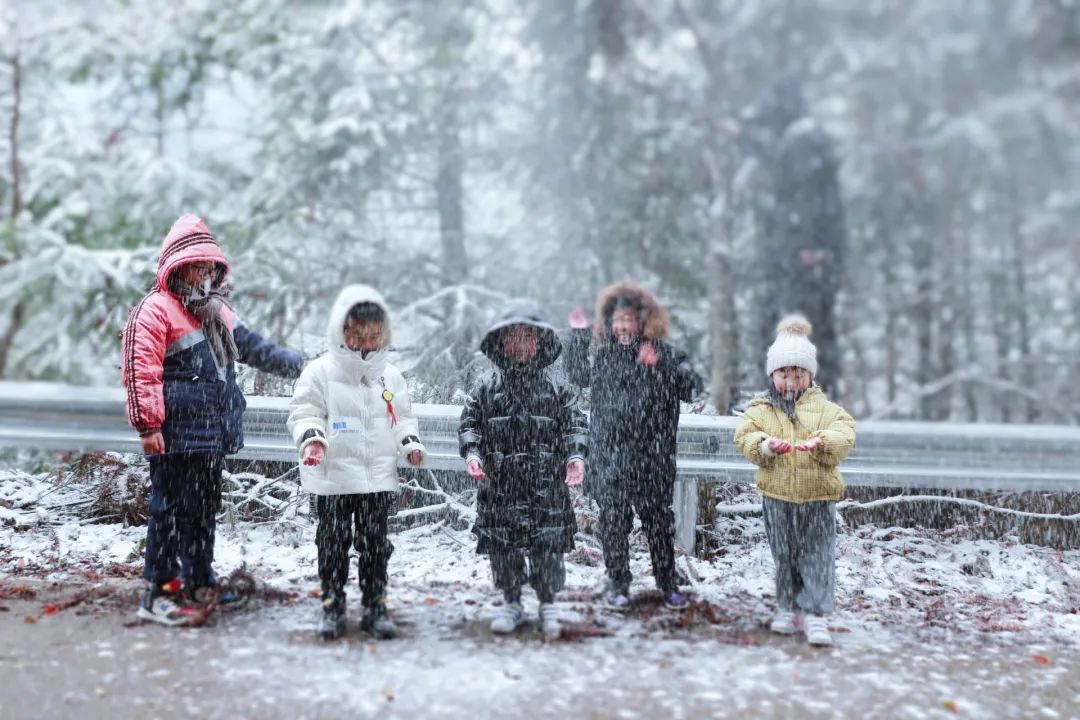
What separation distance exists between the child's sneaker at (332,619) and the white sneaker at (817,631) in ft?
6.87

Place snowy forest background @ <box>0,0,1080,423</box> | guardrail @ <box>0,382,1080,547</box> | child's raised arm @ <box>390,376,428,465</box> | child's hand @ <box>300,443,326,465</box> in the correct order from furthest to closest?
snowy forest background @ <box>0,0,1080,423</box> → guardrail @ <box>0,382,1080,547</box> → child's raised arm @ <box>390,376,428,465</box> → child's hand @ <box>300,443,326,465</box>

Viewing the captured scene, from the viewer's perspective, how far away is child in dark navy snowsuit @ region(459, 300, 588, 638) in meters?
4.21

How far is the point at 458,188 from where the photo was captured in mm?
11125

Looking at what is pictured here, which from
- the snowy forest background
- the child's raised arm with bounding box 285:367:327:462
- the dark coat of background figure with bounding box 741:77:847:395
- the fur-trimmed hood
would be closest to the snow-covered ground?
the child's raised arm with bounding box 285:367:327:462

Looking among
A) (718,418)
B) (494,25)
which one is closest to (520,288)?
(494,25)

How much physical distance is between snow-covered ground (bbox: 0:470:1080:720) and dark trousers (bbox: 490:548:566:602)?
0.67 feet

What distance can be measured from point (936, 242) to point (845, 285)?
48.7 inches

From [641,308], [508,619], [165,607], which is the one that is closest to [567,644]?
[508,619]

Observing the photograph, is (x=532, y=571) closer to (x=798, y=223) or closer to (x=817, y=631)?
(x=817, y=631)

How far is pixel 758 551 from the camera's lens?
5.27 metres

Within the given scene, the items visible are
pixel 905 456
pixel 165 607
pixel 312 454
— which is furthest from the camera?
pixel 905 456

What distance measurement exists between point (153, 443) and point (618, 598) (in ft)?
7.61

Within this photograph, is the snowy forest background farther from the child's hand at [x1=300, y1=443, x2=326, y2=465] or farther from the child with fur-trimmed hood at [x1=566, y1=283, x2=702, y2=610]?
the child's hand at [x1=300, y1=443, x2=326, y2=465]

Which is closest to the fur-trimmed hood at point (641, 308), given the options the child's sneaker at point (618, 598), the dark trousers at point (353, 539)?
the child's sneaker at point (618, 598)
